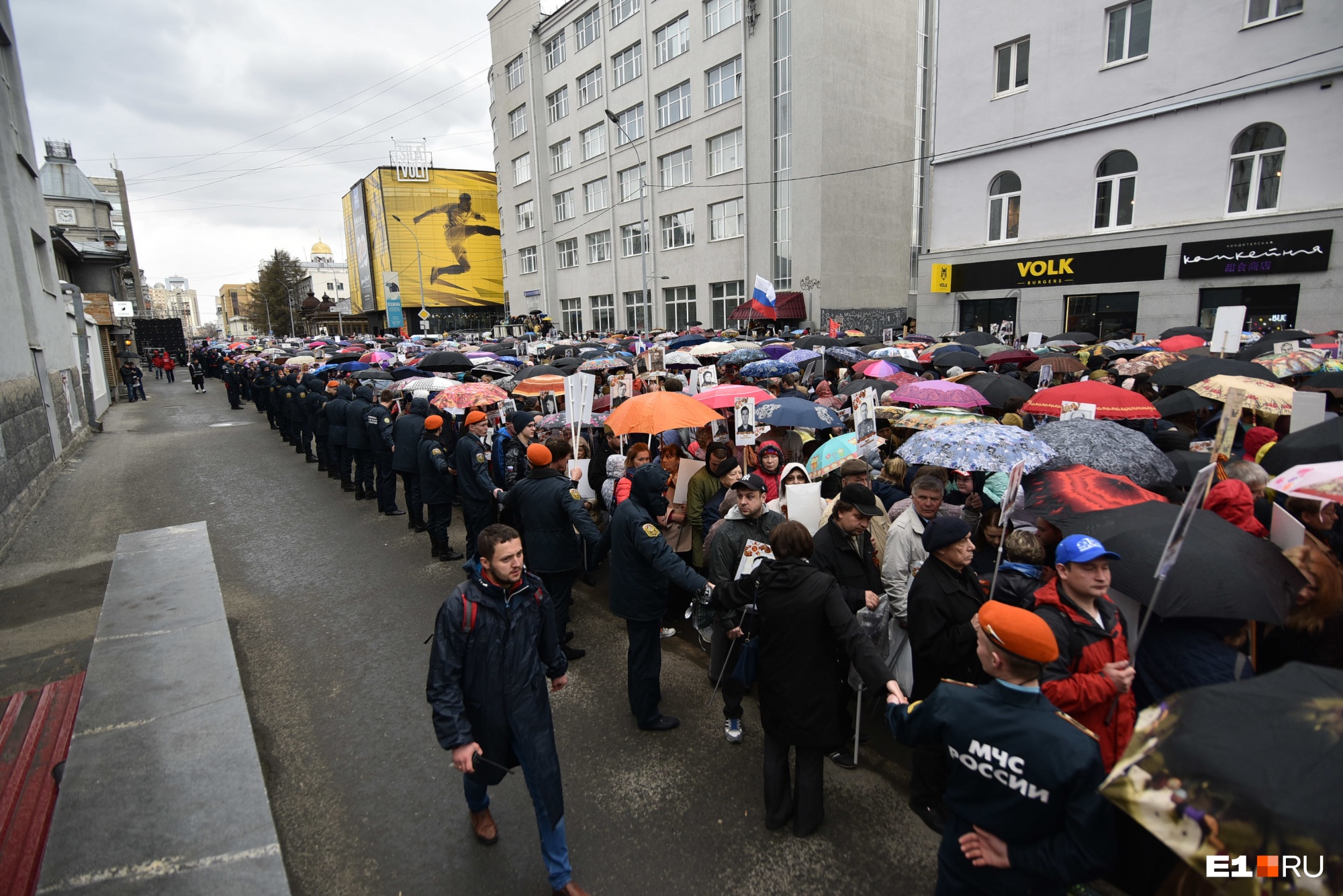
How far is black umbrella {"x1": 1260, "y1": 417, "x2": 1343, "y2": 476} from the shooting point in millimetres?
4648

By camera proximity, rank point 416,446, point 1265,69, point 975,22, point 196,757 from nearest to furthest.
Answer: point 196,757 → point 416,446 → point 1265,69 → point 975,22

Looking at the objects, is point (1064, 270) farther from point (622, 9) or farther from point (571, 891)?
point (622, 9)

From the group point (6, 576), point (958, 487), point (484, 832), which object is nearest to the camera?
point (484, 832)

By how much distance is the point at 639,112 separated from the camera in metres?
40.4

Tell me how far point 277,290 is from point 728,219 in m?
82.7

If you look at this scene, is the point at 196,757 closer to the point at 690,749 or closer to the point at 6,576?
the point at 690,749

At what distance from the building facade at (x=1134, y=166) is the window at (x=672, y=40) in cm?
1721

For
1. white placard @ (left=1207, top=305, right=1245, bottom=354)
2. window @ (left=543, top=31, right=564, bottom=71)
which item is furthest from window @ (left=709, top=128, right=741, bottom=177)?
white placard @ (left=1207, top=305, right=1245, bottom=354)

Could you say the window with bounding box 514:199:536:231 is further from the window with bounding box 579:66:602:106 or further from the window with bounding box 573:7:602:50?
the window with bounding box 573:7:602:50

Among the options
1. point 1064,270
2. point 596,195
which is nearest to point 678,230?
point 596,195

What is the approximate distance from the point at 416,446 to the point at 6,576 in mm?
5149

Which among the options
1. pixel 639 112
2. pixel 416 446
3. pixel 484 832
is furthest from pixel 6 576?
pixel 639 112

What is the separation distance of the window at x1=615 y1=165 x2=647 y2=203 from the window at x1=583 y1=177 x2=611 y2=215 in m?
1.10

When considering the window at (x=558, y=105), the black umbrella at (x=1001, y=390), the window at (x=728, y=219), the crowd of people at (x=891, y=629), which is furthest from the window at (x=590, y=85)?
the crowd of people at (x=891, y=629)
